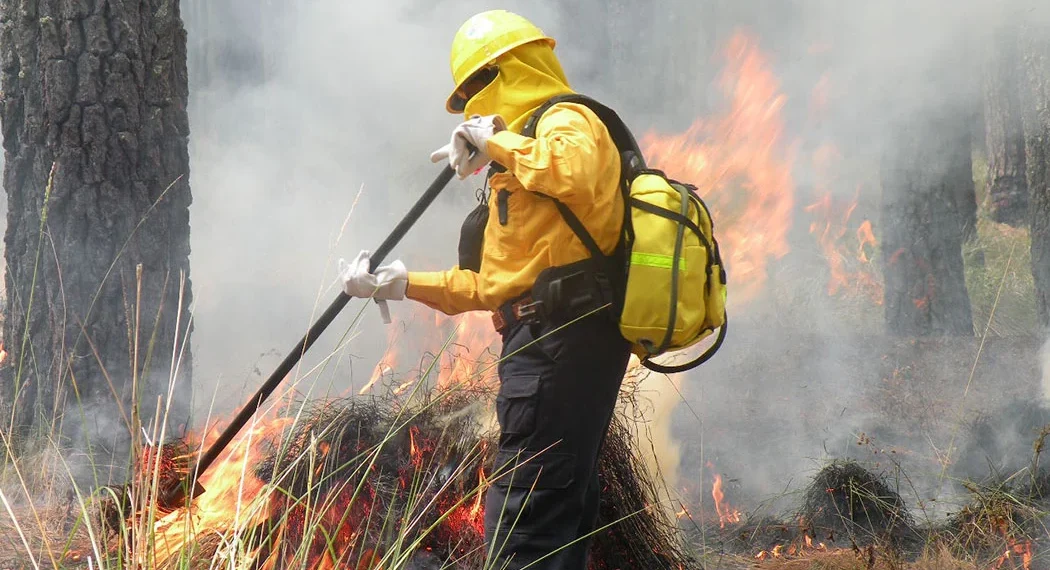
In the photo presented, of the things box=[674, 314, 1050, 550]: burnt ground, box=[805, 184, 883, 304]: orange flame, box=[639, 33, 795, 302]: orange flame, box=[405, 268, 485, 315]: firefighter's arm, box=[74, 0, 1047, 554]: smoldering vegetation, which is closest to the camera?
box=[405, 268, 485, 315]: firefighter's arm

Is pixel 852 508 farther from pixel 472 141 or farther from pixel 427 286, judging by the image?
pixel 472 141

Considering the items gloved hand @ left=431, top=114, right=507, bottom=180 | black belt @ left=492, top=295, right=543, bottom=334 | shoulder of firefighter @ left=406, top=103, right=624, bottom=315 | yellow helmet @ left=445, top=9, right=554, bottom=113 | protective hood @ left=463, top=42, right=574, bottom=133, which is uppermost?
yellow helmet @ left=445, top=9, right=554, bottom=113

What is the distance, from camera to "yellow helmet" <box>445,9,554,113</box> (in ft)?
9.01

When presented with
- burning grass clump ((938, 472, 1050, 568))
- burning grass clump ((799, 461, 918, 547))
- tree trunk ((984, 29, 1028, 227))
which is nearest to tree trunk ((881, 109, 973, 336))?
tree trunk ((984, 29, 1028, 227))

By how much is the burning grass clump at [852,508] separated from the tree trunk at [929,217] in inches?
160

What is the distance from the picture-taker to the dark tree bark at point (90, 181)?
149 inches

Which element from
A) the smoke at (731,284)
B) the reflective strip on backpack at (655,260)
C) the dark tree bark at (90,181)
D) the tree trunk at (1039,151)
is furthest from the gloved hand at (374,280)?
the tree trunk at (1039,151)

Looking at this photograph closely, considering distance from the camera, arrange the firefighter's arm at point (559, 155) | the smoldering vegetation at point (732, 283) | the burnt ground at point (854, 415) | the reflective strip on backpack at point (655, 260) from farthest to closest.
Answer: the smoldering vegetation at point (732, 283) → the burnt ground at point (854, 415) → the reflective strip on backpack at point (655, 260) → the firefighter's arm at point (559, 155)

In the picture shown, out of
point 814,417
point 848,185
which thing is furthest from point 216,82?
point 814,417

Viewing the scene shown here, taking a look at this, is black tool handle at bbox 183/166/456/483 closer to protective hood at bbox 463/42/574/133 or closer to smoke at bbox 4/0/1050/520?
protective hood at bbox 463/42/574/133

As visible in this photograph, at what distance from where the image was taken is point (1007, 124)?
7.91 meters

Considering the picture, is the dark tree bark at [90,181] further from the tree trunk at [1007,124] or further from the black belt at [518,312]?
the tree trunk at [1007,124]

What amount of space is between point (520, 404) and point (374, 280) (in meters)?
0.66

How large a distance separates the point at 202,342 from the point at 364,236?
1606mm
